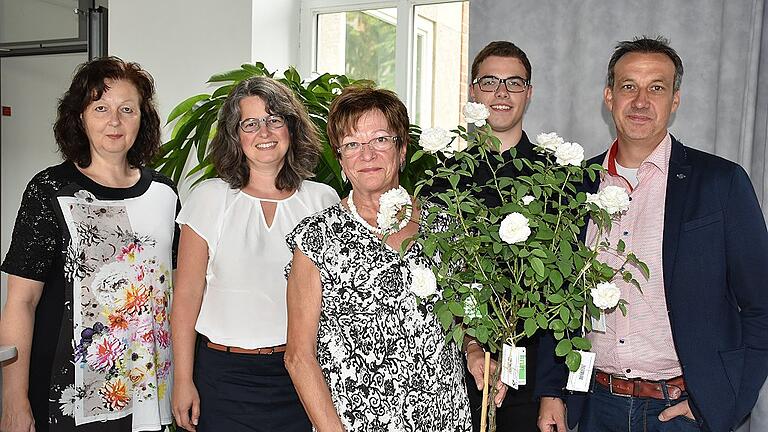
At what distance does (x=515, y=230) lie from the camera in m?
1.56

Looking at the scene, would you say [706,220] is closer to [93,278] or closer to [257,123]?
[257,123]

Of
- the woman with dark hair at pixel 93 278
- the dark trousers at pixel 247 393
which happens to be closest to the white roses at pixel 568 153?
the dark trousers at pixel 247 393

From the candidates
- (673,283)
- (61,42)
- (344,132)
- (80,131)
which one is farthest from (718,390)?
(61,42)

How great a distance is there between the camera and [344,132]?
1.95 meters

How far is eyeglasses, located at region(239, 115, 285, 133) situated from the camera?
230 cm

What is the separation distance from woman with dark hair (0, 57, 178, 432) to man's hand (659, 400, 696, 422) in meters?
1.43

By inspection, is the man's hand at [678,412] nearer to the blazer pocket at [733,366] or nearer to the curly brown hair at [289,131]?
the blazer pocket at [733,366]

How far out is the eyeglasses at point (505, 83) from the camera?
2.37 m

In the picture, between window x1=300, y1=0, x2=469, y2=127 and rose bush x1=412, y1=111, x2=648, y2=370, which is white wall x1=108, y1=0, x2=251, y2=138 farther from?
rose bush x1=412, y1=111, x2=648, y2=370

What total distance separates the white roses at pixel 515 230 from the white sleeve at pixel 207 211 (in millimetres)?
990

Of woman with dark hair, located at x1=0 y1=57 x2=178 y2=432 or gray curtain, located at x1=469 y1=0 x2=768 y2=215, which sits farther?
gray curtain, located at x1=469 y1=0 x2=768 y2=215

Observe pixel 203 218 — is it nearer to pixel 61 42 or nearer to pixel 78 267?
pixel 78 267

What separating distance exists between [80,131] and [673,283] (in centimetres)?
168

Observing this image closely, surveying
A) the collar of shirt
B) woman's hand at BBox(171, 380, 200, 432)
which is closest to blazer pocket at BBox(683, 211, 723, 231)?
the collar of shirt
